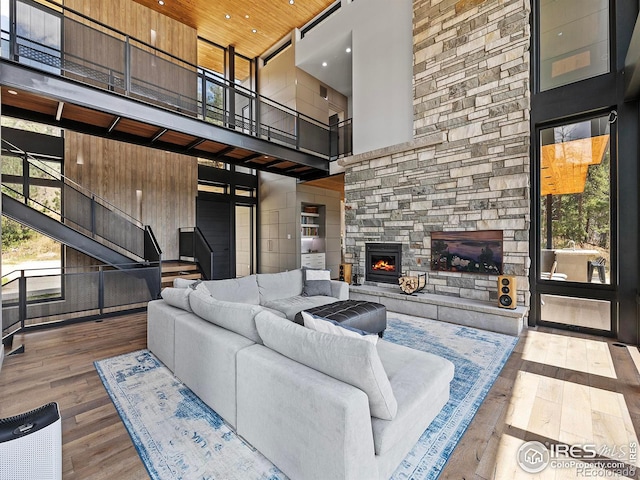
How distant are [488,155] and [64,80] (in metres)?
6.05

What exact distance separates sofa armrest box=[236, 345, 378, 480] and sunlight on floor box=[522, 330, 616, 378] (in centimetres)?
290

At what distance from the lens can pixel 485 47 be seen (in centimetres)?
482

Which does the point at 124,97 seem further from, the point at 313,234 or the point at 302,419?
the point at 313,234

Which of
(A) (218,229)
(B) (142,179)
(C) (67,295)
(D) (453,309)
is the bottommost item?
(D) (453,309)

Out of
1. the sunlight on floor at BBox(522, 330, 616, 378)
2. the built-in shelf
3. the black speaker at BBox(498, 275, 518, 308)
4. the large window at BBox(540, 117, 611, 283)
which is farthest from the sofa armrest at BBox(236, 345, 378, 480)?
the built-in shelf

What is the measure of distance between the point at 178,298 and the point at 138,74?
4561mm

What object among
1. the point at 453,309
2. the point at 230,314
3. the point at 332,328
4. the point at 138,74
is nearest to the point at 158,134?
the point at 138,74

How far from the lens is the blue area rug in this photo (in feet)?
5.77

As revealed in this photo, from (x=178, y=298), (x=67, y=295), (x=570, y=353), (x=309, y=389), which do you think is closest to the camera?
(x=309, y=389)

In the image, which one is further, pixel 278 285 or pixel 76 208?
pixel 76 208

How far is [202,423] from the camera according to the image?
2.18 metres

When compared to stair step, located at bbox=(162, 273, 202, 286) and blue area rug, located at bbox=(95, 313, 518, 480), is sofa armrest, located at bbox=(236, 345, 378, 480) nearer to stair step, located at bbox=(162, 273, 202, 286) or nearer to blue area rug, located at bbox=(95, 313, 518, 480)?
blue area rug, located at bbox=(95, 313, 518, 480)

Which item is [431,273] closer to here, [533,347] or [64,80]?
[533,347]

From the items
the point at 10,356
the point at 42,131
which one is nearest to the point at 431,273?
the point at 10,356
